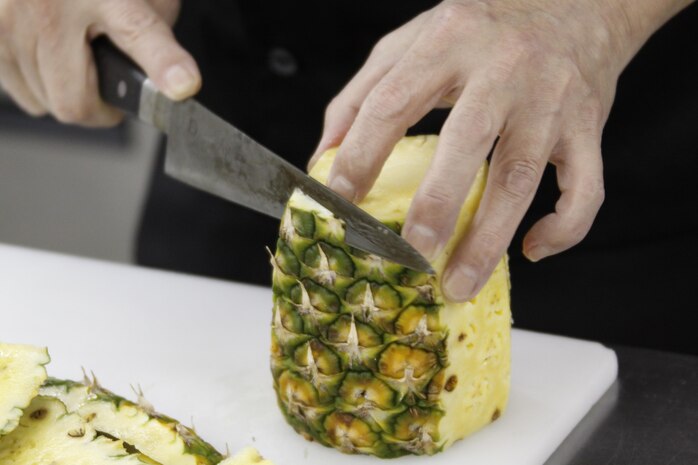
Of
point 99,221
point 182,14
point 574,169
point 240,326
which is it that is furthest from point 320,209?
point 99,221

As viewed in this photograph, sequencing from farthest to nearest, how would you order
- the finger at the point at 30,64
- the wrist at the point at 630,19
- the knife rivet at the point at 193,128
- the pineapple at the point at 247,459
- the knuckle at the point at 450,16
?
the finger at the point at 30,64 → the knife rivet at the point at 193,128 → the wrist at the point at 630,19 → the knuckle at the point at 450,16 → the pineapple at the point at 247,459

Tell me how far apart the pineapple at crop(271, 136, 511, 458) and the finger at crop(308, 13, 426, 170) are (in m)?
0.04

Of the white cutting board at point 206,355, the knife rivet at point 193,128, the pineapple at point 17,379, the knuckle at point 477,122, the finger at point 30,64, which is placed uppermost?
the knuckle at point 477,122

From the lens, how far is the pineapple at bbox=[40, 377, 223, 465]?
935mm

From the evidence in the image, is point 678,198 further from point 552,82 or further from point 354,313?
point 354,313

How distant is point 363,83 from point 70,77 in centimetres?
49

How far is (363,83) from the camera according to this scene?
43.3 inches

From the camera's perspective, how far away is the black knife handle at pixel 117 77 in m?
1.31

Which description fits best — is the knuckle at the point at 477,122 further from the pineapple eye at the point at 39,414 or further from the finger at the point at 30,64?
the finger at the point at 30,64

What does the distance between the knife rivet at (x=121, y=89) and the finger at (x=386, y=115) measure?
48 cm

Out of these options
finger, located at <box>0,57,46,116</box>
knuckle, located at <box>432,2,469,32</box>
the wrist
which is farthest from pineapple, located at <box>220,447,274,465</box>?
finger, located at <box>0,57,46,116</box>

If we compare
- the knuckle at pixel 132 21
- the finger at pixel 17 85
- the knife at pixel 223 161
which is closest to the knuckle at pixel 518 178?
the knife at pixel 223 161

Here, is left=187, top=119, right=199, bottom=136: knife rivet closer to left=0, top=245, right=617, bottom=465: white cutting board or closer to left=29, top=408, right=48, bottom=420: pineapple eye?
left=0, top=245, right=617, bottom=465: white cutting board

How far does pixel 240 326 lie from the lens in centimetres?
129
